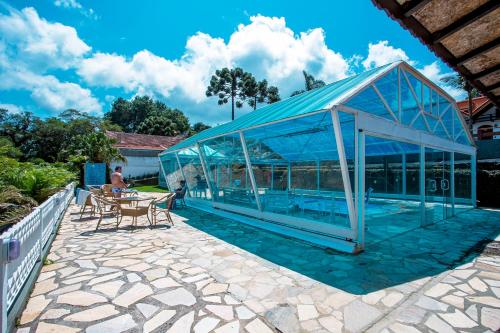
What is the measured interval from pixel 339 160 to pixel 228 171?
5.56m

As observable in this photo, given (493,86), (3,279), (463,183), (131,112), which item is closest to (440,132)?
(463,183)

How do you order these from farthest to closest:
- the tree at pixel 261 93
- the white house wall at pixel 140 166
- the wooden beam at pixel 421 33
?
the tree at pixel 261 93 < the white house wall at pixel 140 166 < the wooden beam at pixel 421 33

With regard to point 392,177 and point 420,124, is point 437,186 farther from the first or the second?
point 392,177

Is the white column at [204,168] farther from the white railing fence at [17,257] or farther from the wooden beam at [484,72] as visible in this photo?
the wooden beam at [484,72]

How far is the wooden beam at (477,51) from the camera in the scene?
8.48 feet

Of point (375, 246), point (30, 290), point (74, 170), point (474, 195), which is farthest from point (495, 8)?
point (74, 170)

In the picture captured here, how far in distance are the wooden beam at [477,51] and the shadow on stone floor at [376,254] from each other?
10.5ft

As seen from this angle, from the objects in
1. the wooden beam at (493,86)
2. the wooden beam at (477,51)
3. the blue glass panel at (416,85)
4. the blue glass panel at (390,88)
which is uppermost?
the blue glass panel at (416,85)

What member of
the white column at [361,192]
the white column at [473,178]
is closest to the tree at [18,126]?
the white column at [361,192]

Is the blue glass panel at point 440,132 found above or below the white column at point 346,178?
above

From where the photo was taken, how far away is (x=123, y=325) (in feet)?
9.54

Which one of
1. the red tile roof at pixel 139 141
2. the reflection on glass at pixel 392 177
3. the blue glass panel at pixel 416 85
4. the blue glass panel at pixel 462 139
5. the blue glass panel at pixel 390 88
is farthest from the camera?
the red tile roof at pixel 139 141

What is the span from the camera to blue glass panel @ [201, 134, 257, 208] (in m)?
9.43

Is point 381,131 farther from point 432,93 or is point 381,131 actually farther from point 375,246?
point 432,93
